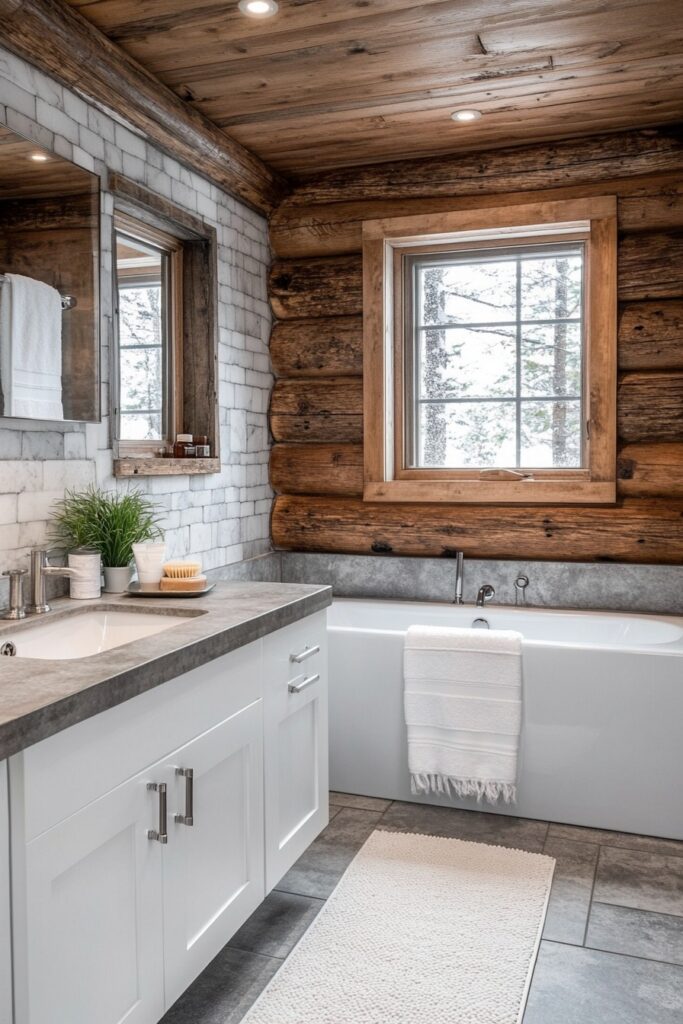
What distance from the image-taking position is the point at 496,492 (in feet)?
12.5

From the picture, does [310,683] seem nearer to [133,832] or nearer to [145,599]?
[145,599]

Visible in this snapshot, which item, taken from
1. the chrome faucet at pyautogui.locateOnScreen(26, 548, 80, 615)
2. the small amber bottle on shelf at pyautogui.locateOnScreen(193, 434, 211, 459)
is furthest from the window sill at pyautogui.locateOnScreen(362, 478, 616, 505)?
the chrome faucet at pyautogui.locateOnScreen(26, 548, 80, 615)

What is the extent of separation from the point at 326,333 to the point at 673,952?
9.31 feet

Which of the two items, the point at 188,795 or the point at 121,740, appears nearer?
the point at 121,740

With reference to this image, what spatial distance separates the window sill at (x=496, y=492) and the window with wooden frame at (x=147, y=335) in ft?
3.57

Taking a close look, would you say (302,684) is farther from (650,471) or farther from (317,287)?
(317,287)

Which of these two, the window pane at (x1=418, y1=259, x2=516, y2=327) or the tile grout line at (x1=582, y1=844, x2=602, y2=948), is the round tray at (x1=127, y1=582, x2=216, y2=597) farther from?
the window pane at (x1=418, y1=259, x2=516, y2=327)

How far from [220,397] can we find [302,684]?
5.13ft

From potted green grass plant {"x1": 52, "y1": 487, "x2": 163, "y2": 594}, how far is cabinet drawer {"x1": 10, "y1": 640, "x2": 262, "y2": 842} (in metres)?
0.71

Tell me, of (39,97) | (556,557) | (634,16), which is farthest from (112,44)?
(556,557)

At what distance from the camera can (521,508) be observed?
383cm

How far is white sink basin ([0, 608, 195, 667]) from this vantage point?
2.18m

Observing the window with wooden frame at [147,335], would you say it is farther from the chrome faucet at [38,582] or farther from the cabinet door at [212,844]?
the cabinet door at [212,844]

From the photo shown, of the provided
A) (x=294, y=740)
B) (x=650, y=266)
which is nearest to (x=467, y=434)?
(x=650, y=266)
